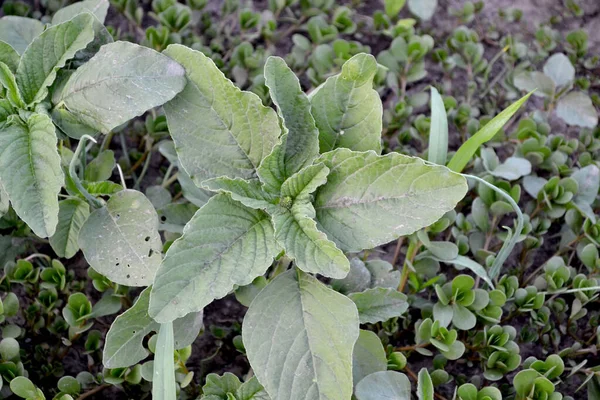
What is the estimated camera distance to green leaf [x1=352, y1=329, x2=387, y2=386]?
149cm

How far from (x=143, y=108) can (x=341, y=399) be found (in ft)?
2.28

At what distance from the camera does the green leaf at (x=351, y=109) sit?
4.63ft

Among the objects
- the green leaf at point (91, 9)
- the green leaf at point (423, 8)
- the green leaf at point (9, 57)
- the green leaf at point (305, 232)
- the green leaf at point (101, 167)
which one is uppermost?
the green leaf at point (91, 9)

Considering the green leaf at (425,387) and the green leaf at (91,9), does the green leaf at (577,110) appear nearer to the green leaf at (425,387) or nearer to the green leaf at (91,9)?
the green leaf at (425,387)

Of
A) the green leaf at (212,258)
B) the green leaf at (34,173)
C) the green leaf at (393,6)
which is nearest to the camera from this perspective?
the green leaf at (212,258)

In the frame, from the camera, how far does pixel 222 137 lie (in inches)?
55.9

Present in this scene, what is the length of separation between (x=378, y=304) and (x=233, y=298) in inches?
20.2

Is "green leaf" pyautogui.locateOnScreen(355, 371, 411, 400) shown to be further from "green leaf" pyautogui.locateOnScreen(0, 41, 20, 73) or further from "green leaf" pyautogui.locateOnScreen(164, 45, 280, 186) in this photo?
"green leaf" pyautogui.locateOnScreen(0, 41, 20, 73)

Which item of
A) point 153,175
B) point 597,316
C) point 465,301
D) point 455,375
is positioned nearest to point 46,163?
point 153,175

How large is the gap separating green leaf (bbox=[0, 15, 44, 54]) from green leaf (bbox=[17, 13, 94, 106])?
0.28 metres

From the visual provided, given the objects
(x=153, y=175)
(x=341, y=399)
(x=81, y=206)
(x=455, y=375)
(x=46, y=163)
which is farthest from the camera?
(x=153, y=175)

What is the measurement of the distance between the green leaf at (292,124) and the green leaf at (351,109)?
59 millimetres

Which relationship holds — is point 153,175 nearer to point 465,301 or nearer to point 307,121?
point 307,121

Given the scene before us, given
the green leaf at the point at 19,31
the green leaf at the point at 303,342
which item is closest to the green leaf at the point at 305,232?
the green leaf at the point at 303,342
